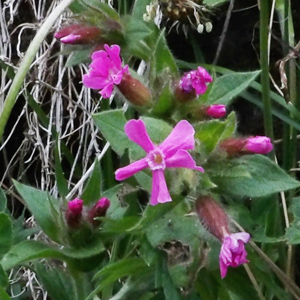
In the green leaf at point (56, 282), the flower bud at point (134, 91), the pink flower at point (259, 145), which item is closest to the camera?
the pink flower at point (259, 145)

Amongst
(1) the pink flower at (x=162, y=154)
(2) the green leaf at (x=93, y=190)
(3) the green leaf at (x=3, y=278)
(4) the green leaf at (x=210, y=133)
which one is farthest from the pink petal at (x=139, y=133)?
(3) the green leaf at (x=3, y=278)

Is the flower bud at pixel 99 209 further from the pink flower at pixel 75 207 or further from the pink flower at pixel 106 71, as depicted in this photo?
the pink flower at pixel 106 71

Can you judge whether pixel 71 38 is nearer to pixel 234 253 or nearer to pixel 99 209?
pixel 99 209

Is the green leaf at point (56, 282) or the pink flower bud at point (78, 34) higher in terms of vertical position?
the pink flower bud at point (78, 34)

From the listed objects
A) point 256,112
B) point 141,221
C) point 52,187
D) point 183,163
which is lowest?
point 52,187

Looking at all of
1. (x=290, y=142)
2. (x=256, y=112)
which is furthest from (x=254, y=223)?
(x=256, y=112)

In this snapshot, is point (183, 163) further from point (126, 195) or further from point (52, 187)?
point (52, 187)

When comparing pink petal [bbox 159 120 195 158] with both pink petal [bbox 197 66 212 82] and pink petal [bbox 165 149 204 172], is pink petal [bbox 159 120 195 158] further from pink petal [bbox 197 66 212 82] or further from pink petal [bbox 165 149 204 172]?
pink petal [bbox 197 66 212 82]
